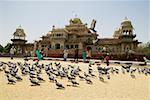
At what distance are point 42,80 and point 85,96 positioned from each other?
3.23 metres

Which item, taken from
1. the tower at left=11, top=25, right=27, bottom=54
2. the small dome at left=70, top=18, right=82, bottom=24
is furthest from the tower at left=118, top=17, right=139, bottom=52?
the tower at left=11, top=25, right=27, bottom=54

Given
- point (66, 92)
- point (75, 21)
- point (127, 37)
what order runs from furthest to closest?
1. point (75, 21)
2. point (127, 37)
3. point (66, 92)

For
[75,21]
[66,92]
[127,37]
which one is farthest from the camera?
[75,21]

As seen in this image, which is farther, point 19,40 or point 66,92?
point 19,40

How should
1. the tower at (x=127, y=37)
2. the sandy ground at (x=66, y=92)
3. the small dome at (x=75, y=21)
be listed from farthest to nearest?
the small dome at (x=75, y=21), the tower at (x=127, y=37), the sandy ground at (x=66, y=92)

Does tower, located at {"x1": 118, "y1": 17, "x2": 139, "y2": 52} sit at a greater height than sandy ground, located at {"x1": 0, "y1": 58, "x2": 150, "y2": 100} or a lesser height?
greater

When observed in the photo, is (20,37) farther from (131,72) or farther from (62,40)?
(131,72)

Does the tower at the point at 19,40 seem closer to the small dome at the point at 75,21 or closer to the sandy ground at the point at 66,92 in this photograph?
the small dome at the point at 75,21

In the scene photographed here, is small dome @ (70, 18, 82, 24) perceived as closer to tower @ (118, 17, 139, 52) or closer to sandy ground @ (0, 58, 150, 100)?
tower @ (118, 17, 139, 52)

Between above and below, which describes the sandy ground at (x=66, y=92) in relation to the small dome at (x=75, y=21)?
below

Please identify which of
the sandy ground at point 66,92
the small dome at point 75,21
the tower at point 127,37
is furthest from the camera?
the small dome at point 75,21

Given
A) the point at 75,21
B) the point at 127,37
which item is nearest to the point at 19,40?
the point at 75,21

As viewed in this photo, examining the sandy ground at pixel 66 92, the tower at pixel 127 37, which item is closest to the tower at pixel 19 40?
the tower at pixel 127 37

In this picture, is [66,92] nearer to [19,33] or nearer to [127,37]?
[127,37]
